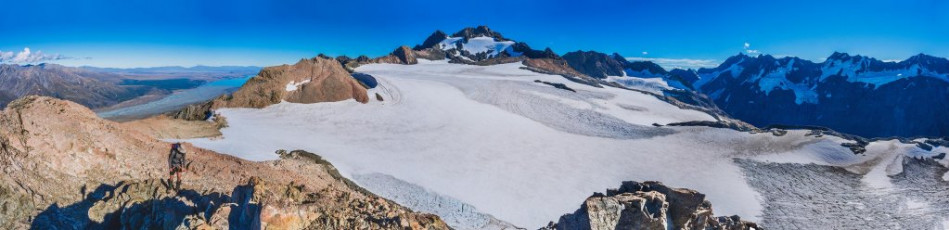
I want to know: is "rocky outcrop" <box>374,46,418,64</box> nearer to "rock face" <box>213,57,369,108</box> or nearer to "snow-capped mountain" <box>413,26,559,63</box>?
"snow-capped mountain" <box>413,26,559,63</box>

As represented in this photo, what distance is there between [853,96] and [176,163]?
209 meters

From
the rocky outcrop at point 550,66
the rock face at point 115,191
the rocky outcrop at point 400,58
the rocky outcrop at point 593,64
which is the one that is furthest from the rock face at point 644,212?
the rocky outcrop at point 593,64

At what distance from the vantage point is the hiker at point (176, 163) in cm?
1756

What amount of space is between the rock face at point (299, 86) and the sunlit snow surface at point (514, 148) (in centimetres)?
136

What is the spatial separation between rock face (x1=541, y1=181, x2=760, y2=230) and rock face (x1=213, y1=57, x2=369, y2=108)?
36162mm

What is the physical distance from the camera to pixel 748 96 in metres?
192

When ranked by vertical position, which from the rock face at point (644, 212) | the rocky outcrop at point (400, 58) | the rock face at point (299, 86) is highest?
the rocky outcrop at point (400, 58)

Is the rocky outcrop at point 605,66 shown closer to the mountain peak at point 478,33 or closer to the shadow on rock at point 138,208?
the mountain peak at point 478,33

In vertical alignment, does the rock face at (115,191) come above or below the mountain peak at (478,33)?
below

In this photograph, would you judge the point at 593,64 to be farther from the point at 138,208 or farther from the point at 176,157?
the point at 138,208

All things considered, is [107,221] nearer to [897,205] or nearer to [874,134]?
[897,205]

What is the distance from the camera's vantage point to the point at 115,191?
15.6 m

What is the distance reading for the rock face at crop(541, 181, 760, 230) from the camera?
12055mm

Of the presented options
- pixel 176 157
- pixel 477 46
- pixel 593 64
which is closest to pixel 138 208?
pixel 176 157
